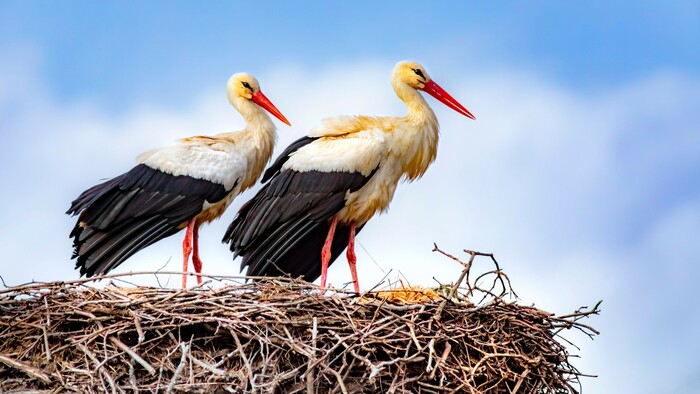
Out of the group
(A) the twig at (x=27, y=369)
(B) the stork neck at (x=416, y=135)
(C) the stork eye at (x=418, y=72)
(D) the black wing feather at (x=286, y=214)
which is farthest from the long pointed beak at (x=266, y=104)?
(A) the twig at (x=27, y=369)

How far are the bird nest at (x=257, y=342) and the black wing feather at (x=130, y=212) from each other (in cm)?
97

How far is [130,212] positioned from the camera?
29.6 ft

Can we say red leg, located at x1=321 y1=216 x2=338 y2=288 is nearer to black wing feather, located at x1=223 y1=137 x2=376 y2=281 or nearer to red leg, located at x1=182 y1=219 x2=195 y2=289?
black wing feather, located at x1=223 y1=137 x2=376 y2=281

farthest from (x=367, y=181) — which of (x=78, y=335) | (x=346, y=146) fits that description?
(x=78, y=335)

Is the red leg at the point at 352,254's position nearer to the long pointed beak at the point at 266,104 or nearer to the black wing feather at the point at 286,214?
the black wing feather at the point at 286,214

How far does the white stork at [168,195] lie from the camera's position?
29.4 feet

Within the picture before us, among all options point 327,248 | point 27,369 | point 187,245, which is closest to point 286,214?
point 327,248

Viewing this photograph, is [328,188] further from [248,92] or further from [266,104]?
[248,92]

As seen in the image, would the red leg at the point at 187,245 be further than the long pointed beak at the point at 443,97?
No

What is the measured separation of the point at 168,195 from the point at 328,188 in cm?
115

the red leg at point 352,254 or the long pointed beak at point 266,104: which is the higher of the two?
the long pointed beak at point 266,104

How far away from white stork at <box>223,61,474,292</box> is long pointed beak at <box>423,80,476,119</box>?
0.75 ft

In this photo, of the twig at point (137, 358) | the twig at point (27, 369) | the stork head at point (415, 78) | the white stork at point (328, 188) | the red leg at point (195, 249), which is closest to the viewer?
the twig at point (137, 358)

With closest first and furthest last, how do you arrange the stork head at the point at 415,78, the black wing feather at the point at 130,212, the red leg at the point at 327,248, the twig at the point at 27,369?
the twig at the point at 27,369 → the black wing feather at the point at 130,212 → the red leg at the point at 327,248 → the stork head at the point at 415,78
